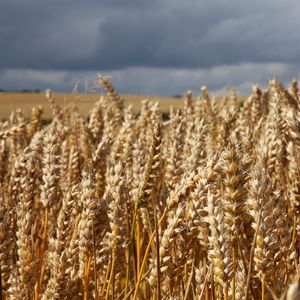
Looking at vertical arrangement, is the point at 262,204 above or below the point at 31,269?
above

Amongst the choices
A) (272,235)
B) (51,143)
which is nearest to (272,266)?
(272,235)

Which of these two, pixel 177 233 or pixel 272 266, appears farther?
pixel 177 233

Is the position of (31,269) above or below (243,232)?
below

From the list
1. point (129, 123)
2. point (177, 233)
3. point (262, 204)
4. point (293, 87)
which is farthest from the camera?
point (293, 87)

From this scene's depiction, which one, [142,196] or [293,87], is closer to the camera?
[142,196]

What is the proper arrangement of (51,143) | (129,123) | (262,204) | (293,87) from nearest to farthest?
(262,204) → (51,143) → (129,123) → (293,87)

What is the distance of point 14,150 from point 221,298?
130 inches

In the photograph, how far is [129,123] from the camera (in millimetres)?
3443

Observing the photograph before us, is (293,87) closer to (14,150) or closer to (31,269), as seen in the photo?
(14,150)

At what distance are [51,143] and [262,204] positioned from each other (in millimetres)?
1232

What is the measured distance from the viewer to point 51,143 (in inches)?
96.2

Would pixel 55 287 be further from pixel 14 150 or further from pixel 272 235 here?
pixel 14 150

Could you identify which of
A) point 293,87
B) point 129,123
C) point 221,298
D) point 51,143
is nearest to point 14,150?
point 129,123

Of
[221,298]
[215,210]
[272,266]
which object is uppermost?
[215,210]
